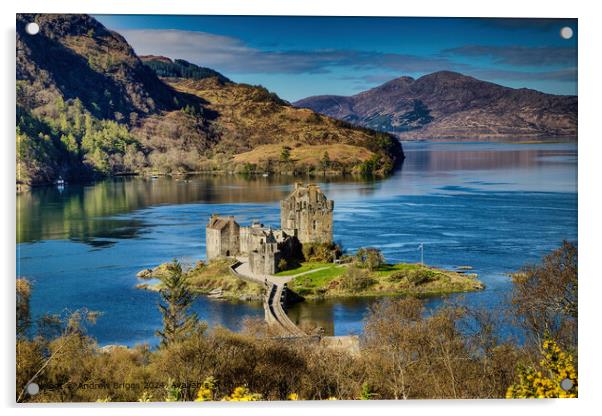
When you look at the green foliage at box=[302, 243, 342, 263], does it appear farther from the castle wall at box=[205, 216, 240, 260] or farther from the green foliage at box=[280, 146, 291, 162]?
the green foliage at box=[280, 146, 291, 162]

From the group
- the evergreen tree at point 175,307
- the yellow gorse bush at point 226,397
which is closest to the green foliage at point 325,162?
the evergreen tree at point 175,307

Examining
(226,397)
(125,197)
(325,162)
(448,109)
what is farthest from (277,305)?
(226,397)

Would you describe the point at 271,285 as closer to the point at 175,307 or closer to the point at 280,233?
the point at 280,233

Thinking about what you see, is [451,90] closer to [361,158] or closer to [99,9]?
[361,158]

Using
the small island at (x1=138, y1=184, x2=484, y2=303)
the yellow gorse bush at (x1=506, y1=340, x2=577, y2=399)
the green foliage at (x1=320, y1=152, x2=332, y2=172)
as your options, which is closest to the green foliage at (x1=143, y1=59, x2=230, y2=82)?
the green foliage at (x1=320, y1=152, x2=332, y2=172)

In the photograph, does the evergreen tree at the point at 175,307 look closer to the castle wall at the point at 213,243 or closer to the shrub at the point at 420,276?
the castle wall at the point at 213,243
